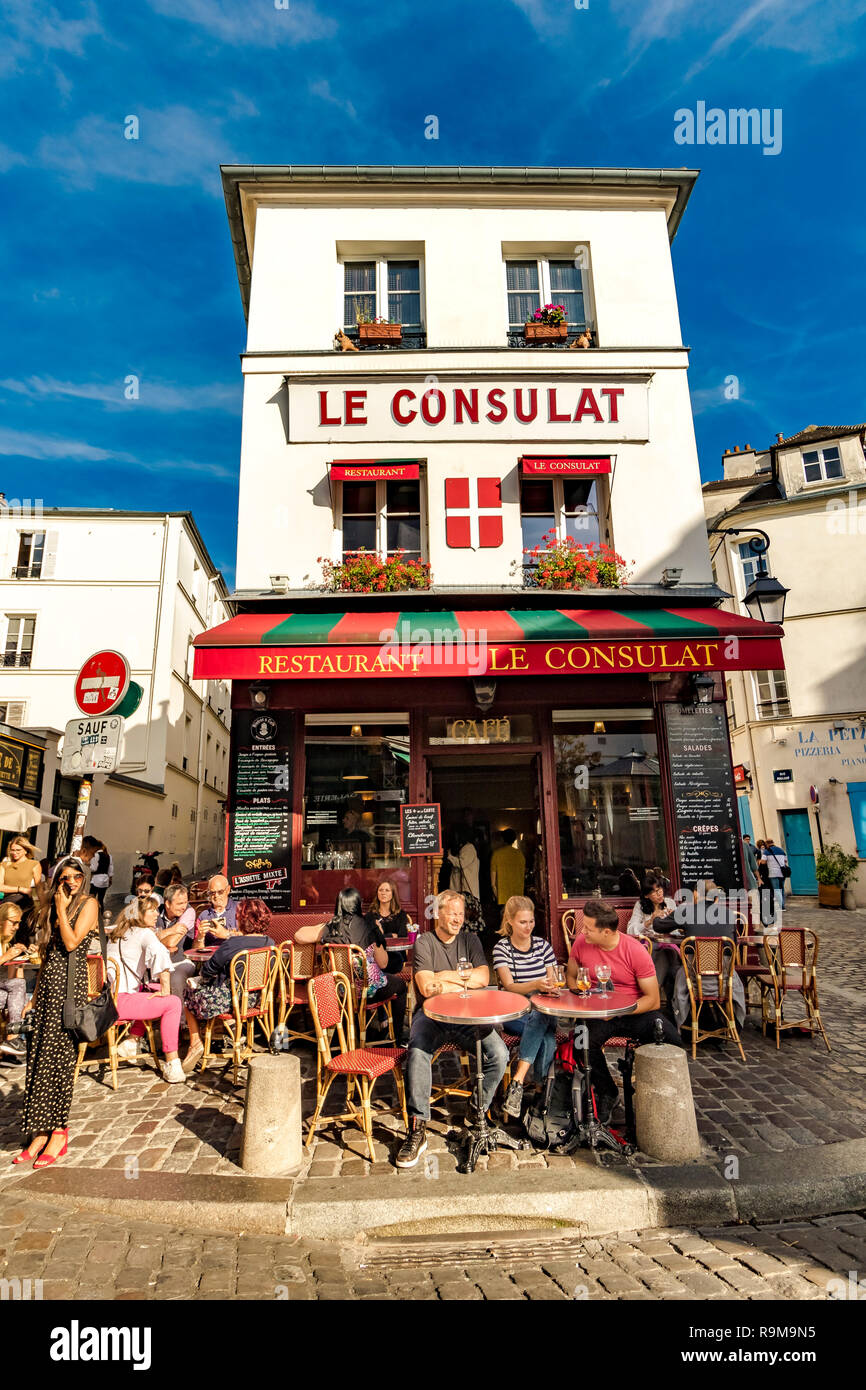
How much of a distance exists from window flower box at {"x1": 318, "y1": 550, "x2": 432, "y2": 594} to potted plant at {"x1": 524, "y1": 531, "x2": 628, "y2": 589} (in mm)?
1504

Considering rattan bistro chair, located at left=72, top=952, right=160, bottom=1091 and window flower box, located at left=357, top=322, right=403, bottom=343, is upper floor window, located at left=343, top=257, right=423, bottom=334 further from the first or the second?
rattan bistro chair, located at left=72, top=952, right=160, bottom=1091

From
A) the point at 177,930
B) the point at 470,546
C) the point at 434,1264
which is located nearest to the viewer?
the point at 434,1264

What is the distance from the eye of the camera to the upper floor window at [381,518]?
388 inches

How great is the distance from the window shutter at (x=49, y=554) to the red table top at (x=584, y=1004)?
960 inches

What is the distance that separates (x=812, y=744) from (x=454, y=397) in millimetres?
14710

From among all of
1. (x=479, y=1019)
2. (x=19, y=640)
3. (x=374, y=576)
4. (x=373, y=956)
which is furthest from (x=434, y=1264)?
(x=19, y=640)

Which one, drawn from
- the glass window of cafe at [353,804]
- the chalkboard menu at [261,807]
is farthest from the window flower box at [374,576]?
the chalkboard menu at [261,807]

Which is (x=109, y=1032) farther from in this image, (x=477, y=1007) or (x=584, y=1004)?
(x=584, y=1004)

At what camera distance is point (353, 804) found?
8914 millimetres

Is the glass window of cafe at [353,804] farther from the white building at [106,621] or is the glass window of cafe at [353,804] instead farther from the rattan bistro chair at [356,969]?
the white building at [106,621]

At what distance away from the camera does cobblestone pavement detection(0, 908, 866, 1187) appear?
4281 millimetres

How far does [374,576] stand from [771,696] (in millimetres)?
15259

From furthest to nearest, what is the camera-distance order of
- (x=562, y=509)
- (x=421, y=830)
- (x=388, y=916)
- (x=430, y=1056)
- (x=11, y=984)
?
(x=562, y=509), (x=421, y=830), (x=388, y=916), (x=11, y=984), (x=430, y=1056)

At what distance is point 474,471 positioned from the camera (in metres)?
9.92
